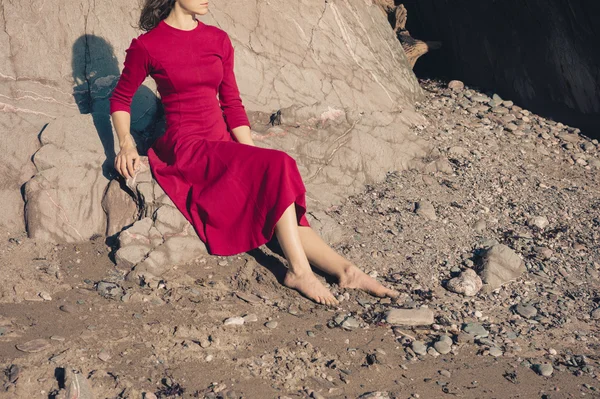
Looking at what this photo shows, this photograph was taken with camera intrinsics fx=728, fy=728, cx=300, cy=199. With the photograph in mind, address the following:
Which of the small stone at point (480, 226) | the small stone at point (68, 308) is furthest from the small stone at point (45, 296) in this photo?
the small stone at point (480, 226)

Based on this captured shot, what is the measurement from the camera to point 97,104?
4.96m

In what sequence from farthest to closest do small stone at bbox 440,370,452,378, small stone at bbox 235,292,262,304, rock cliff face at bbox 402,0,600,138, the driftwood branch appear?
the driftwood branch → rock cliff face at bbox 402,0,600,138 → small stone at bbox 235,292,262,304 → small stone at bbox 440,370,452,378

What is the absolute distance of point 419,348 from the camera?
3568 millimetres

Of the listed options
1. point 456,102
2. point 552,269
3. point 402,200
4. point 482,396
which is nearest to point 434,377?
point 482,396

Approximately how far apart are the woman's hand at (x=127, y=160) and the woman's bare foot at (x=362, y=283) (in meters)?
1.34

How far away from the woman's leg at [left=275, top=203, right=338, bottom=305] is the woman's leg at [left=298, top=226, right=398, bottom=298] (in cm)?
12

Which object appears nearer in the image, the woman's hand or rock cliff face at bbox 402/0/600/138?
the woman's hand

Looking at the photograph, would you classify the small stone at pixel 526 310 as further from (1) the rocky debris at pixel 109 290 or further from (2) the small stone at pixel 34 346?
(2) the small stone at pixel 34 346

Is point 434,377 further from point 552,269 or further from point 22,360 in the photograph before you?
point 22,360

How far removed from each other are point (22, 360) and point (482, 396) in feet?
6.64

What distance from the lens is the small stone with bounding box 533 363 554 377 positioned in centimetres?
342

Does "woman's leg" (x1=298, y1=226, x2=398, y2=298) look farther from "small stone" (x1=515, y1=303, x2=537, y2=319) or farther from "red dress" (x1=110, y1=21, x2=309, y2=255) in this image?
"small stone" (x1=515, y1=303, x2=537, y2=319)

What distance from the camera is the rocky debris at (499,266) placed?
4223 mm

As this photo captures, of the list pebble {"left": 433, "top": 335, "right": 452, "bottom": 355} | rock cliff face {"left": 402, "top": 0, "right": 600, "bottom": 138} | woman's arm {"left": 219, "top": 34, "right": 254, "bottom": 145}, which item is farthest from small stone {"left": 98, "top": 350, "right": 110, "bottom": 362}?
rock cliff face {"left": 402, "top": 0, "right": 600, "bottom": 138}
